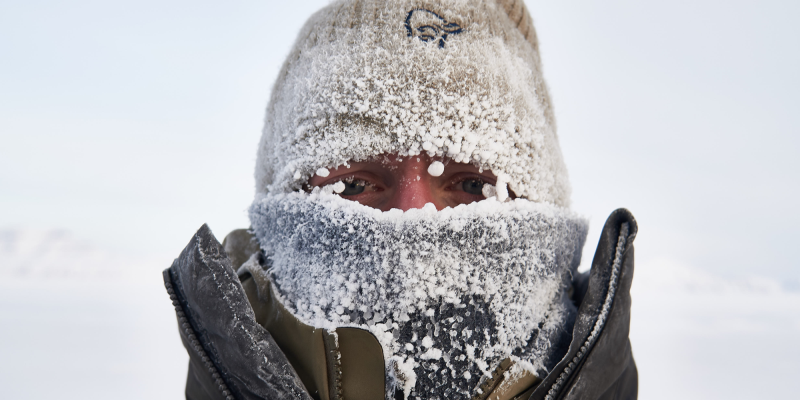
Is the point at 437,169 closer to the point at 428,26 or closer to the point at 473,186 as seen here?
the point at 473,186

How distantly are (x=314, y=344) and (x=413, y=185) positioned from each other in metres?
0.41

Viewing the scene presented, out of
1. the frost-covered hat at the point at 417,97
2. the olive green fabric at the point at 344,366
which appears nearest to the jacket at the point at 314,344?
the olive green fabric at the point at 344,366

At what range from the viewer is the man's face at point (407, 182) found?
1.06m

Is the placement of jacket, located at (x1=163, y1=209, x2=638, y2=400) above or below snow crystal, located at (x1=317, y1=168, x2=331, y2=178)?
below

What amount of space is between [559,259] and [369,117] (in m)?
0.58

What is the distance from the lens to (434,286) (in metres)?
0.93

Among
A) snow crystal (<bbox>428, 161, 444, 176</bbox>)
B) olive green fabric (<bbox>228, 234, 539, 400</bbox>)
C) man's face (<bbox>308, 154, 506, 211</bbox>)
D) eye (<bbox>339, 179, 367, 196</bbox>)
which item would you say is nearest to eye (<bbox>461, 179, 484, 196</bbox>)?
man's face (<bbox>308, 154, 506, 211</bbox>)

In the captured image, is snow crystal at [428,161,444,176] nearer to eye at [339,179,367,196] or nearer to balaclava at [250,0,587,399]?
balaclava at [250,0,587,399]

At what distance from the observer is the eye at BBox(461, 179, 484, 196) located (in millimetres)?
1118

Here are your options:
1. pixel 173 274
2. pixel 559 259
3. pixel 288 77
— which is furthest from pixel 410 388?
pixel 288 77

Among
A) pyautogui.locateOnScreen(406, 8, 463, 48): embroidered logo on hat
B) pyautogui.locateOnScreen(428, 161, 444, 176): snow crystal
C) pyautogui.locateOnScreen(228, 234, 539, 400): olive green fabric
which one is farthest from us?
pyautogui.locateOnScreen(406, 8, 463, 48): embroidered logo on hat

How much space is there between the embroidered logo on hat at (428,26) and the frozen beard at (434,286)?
17.7 inches

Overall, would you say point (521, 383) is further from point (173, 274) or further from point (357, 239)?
point (173, 274)

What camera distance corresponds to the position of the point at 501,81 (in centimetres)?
114
